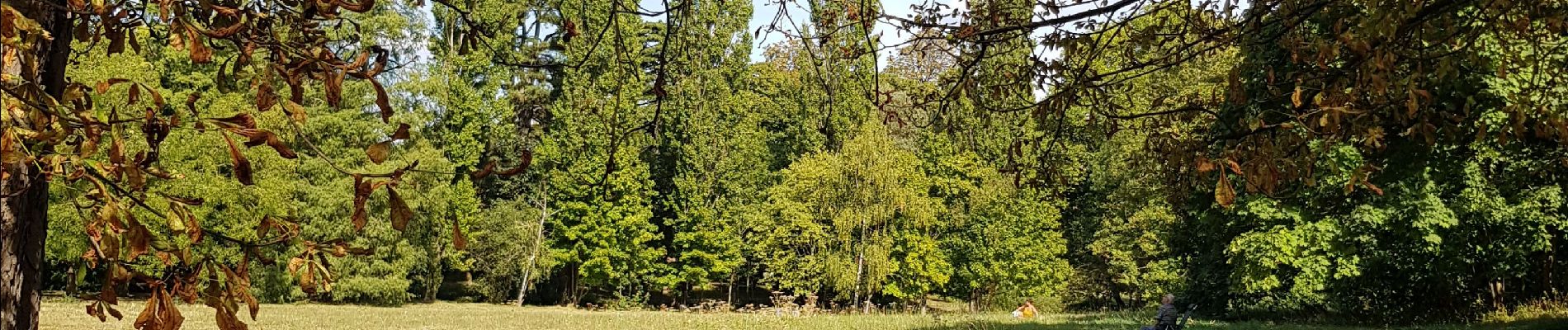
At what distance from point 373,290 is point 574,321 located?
29.1 ft

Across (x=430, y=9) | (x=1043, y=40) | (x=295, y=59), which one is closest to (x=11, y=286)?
(x=295, y=59)

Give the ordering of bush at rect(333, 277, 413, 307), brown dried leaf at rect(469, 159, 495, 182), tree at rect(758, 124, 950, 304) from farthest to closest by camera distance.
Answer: bush at rect(333, 277, 413, 307), tree at rect(758, 124, 950, 304), brown dried leaf at rect(469, 159, 495, 182)

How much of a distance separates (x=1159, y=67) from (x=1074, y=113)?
85.9ft

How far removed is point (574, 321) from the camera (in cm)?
2242

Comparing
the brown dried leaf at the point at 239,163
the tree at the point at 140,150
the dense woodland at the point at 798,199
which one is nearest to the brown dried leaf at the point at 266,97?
the tree at the point at 140,150

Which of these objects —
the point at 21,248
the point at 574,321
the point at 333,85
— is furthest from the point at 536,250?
the point at 333,85

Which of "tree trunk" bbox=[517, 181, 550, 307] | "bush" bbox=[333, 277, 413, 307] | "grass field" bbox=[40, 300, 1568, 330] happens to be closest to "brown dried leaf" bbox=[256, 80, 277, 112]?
"grass field" bbox=[40, 300, 1568, 330]

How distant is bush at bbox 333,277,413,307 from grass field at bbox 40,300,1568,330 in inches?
33.6

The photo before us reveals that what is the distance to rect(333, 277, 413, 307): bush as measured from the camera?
28.3 meters

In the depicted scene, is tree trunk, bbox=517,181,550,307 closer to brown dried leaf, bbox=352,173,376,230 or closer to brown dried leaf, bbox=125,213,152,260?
brown dried leaf, bbox=352,173,376,230

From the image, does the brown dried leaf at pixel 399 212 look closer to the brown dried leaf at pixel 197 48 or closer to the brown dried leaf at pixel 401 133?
the brown dried leaf at pixel 401 133

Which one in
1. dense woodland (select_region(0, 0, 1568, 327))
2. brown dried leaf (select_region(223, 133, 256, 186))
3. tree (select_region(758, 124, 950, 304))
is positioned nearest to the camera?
brown dried leaf (select_region(223, 133, 256, 186))

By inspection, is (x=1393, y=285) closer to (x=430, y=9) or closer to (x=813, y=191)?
(x=813, y=191)

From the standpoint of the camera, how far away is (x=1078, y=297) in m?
34.8
